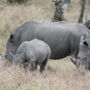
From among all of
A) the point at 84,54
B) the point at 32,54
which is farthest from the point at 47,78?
the point at 84,54

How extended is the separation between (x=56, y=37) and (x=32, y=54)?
7.21 ft

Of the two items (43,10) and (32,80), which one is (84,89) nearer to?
(32,80)

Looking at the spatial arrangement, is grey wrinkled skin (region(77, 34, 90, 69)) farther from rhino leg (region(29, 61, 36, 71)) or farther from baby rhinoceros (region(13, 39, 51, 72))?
rhino leg (region(29, 61, 36, 71))

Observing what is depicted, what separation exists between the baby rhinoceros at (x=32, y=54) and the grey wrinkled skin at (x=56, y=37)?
1307mm

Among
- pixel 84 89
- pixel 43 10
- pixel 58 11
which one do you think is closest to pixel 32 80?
pixel 84 89

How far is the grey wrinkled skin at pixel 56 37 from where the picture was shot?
40.4 feet

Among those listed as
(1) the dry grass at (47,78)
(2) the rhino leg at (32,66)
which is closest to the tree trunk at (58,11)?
(1) the dry grass at (47,78)

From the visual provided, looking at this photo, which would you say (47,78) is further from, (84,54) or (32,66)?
(84,54)

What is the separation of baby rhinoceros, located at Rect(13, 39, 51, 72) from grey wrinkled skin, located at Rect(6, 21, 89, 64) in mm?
1307

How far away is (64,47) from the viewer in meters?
12.3

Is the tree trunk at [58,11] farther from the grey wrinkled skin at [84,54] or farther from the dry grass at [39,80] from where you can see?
the dry grass at [39,80]

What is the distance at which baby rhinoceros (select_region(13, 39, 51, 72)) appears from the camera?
1007 cm

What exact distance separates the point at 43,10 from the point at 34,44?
11.1 metres

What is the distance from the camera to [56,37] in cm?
1239
